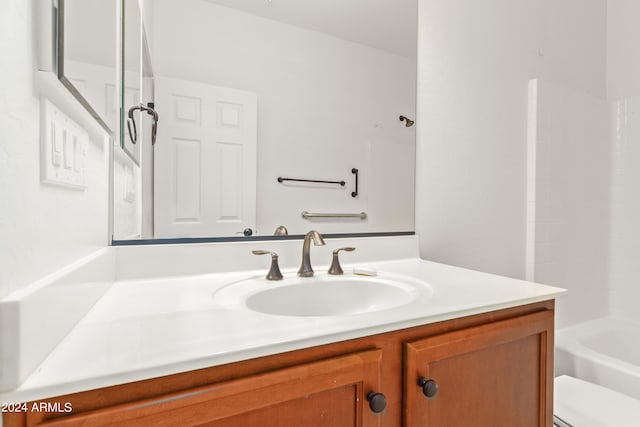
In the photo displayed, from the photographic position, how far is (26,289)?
0.39 meters

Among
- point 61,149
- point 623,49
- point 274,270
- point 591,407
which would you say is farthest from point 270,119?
point 623,49

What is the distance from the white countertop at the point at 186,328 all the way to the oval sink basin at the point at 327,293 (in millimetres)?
73

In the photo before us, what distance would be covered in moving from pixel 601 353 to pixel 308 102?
6.01ft

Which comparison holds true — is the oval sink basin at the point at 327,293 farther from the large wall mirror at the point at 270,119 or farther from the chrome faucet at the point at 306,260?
the large wall mirror at the point at 270,119

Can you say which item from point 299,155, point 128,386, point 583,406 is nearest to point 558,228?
point 583,406

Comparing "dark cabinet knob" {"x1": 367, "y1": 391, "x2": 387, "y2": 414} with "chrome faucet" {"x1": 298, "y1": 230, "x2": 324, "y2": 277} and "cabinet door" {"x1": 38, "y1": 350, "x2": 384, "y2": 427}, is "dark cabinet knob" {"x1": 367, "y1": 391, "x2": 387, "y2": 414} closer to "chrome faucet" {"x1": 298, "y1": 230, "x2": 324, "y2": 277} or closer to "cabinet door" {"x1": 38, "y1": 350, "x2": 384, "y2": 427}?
"cabinet door" {"x1": 38, "y1": 350, "x2": 384, "y2": 427}

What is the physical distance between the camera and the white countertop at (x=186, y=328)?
40cm

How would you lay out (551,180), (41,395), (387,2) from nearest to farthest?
(41,395)
(387,2)
(551,180)

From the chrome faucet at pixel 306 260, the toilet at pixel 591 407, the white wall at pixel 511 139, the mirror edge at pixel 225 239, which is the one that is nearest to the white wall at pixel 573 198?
the white wall at pixel 511 139

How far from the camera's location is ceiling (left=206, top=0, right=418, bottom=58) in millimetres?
1051

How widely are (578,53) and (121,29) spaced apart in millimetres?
2108

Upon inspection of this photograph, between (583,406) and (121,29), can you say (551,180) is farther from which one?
(121,29)

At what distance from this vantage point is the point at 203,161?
37.6 inches

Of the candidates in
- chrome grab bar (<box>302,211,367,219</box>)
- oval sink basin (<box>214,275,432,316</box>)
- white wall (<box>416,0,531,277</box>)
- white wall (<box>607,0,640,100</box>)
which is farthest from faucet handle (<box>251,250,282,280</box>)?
white wall (<box>607,0,640,100</box>)
